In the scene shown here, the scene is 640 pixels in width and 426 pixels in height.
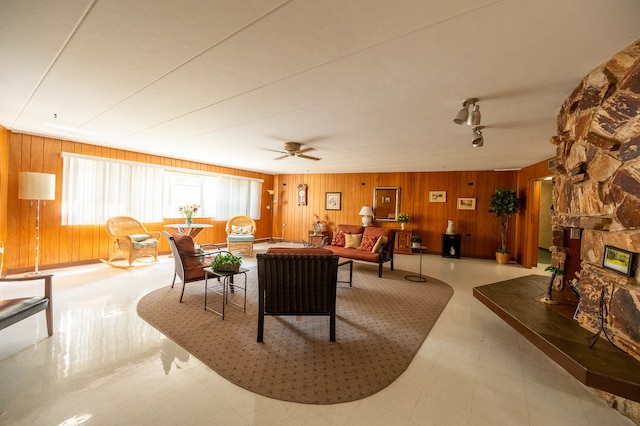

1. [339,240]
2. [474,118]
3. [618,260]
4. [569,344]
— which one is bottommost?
[569,344]

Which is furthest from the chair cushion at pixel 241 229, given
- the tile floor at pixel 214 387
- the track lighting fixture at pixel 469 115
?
the track lighting fixture at pixel 469 115

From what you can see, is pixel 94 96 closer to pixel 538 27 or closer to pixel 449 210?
pixel 538 27

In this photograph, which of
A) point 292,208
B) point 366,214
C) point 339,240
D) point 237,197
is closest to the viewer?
point 339,240

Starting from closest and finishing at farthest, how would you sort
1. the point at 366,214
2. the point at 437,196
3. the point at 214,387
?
the point at 214,387, the point at 437,196, the point at 366,214

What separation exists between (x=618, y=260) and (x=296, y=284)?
8.15 feet

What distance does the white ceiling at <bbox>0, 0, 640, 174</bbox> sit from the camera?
4.83ft

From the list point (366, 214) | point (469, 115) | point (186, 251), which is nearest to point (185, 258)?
point (186, 251)

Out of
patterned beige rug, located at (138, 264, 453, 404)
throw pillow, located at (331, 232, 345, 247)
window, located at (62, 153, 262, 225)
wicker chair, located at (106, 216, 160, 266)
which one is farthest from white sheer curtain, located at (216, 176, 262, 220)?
patterned beige rug, located at (138, 264, 453, 404)

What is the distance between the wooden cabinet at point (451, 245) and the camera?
23.1 feet

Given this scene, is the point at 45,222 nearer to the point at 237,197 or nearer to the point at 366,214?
the point at 237,197

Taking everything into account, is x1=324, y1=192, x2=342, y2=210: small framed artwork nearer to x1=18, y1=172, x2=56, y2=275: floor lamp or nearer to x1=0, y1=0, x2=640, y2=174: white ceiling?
x1=0, y1=0, x2=640, y2=174: white ceiling

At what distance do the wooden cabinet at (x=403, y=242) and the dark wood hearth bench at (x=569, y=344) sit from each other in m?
4.49

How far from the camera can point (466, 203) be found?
282 inches

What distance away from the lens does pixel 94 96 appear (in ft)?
9.18
